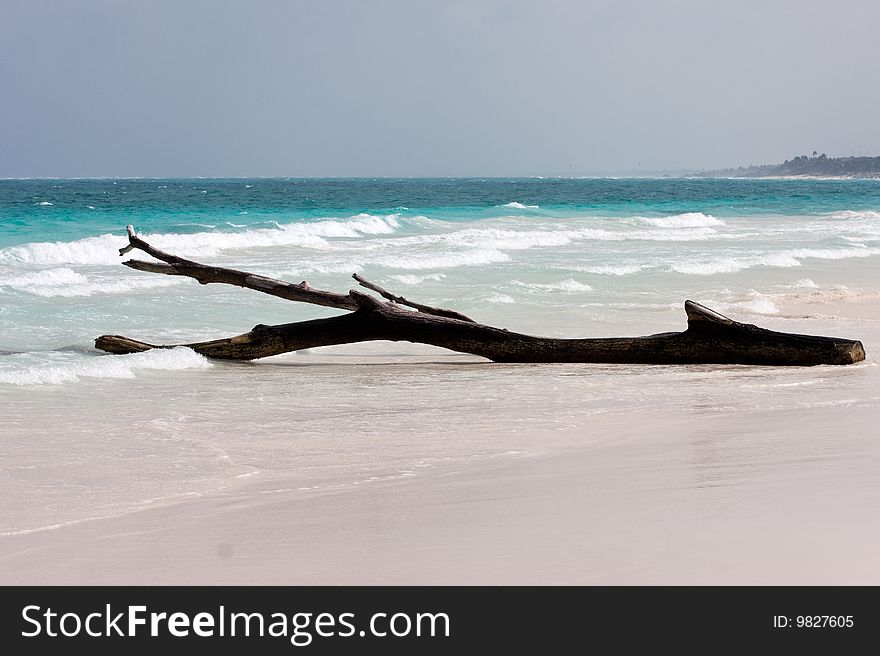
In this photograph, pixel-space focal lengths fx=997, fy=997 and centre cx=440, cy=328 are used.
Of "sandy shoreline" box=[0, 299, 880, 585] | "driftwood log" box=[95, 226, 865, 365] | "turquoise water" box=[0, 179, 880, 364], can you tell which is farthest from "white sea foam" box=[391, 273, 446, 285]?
"sandy shoreline" box=[0, 299, 880, 585]

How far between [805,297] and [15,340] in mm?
9941

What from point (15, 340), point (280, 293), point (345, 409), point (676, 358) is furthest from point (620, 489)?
point (15, 340)

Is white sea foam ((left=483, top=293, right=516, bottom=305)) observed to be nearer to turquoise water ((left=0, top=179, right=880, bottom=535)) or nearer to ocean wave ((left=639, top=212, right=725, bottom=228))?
turquoise water ((left=0, top=179, right=880, bottom=535))

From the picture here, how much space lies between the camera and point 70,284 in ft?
52.0

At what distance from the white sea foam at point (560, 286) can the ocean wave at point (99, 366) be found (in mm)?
6706

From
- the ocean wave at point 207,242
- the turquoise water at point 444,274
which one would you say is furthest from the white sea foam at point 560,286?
the ocean wave at point 207,242

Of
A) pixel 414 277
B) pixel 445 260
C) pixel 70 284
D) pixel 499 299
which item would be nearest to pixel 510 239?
pixel 445 260

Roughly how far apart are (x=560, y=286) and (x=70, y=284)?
7728mm

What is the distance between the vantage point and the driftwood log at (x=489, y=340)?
27.9 ft

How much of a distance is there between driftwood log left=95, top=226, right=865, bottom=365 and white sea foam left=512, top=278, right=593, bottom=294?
5.53 meters

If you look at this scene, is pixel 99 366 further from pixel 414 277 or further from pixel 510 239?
pixel 510 239

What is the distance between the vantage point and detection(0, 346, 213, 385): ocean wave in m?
7.84

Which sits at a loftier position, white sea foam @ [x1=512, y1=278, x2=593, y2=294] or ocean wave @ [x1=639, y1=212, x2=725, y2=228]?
ocean wave @ [x1=639, y1=212, x2=725, y2=228]

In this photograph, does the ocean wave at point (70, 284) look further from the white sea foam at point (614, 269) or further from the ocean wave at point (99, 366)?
the white sea foam at point (614, 269)
